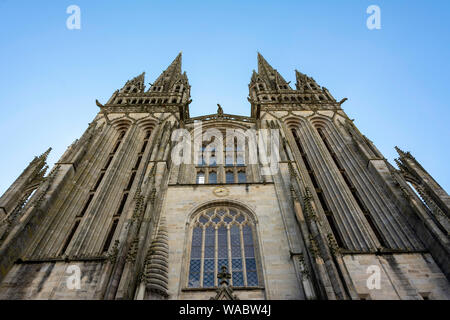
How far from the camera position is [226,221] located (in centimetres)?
1463

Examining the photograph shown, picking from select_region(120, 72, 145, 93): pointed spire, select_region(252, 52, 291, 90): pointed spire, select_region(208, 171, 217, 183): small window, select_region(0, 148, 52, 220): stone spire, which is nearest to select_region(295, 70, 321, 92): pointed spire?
select_region(252, 52, 291, 90): pointed spire

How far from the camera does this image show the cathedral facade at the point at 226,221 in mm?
10977

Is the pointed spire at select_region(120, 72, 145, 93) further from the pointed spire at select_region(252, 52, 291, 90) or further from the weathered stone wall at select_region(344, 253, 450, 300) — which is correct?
the weathered stone wall at select_region(344, 253, 450, 300)

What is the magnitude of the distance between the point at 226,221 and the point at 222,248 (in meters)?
1.64

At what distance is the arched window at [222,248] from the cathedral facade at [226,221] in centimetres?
5

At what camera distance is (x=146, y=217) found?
12.5 m

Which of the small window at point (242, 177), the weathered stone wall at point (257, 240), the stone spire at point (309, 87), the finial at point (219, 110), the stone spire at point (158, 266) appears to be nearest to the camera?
the stone spire at point (158, 266)

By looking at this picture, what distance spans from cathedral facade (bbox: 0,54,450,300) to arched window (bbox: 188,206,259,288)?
0.17 ft

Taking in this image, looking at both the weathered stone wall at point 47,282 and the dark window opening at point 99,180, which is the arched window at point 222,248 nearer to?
the weathered stone wall at point 47,282

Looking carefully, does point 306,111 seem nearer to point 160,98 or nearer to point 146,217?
point 160,98

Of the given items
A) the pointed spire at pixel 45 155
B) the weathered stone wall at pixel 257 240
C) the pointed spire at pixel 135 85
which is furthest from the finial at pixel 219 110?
the pointed spire at pixel 45 155

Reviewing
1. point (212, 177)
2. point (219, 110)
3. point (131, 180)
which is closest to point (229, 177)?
point (212, 177)

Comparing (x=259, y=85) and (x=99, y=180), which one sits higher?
(x=259, y=85)

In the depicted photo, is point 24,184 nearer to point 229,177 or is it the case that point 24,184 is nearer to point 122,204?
point 122,204
